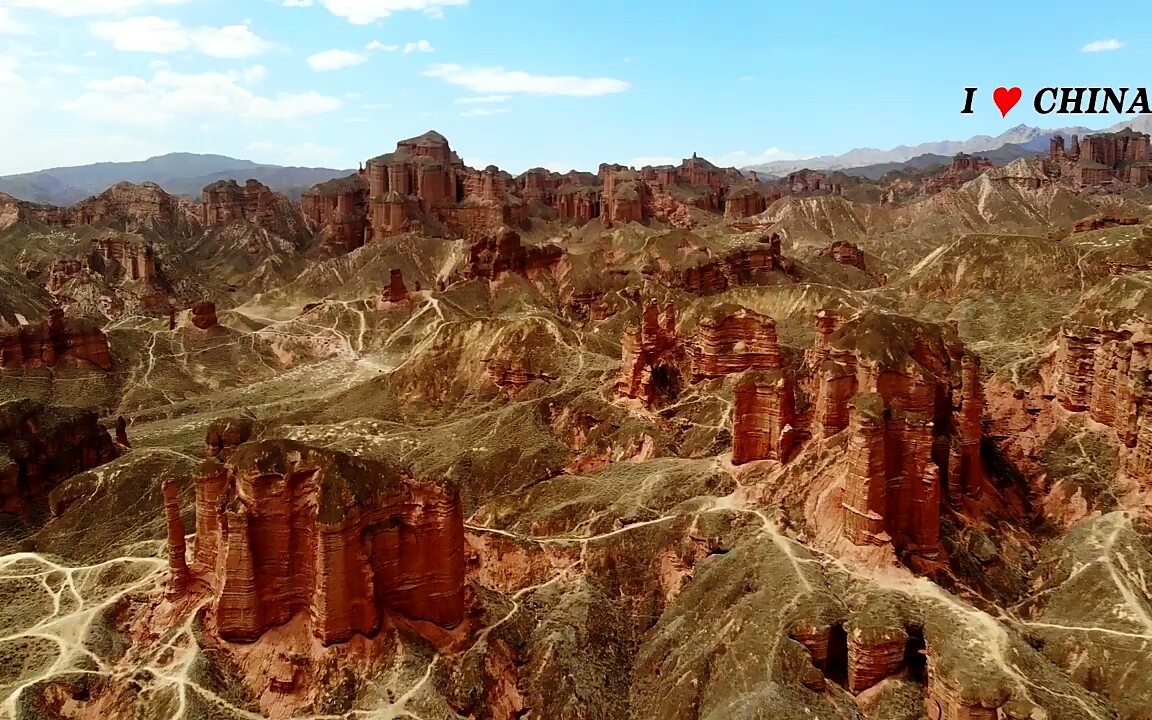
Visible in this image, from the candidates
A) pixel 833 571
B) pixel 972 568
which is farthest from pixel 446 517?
pixel 972 568

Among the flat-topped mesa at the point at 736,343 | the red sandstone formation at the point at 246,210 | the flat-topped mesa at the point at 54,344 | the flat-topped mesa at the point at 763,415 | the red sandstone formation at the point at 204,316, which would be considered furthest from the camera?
the red sandstone formation at the point at 246,210

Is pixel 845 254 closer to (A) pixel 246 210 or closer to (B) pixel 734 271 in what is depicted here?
(B) pixel 734 271

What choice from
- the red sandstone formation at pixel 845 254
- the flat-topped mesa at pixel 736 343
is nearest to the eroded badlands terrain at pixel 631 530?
the flat-topped mesa at pixel 736 343

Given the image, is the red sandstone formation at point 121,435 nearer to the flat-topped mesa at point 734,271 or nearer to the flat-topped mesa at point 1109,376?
the flat-topped mesa at point 734,271

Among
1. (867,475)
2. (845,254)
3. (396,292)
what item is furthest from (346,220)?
(867,475)

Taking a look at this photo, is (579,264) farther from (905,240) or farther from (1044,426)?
(1044,426)
